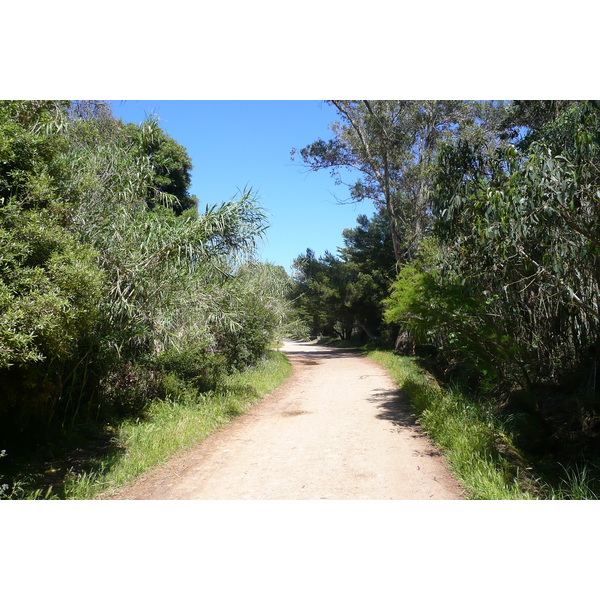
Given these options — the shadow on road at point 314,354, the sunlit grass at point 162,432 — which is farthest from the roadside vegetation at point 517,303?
the shadow on road at point 314,354

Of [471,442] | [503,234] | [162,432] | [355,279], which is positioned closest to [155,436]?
[162,432]

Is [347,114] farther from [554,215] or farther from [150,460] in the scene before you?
[150,460]

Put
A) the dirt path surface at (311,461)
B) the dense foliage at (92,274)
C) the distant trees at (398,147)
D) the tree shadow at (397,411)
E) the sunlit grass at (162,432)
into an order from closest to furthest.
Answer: the dense foliage at (92,274)
the dirt path surface at (311,461)
the sunlit grass at (162,432)
the tree shadow at (397,411)
the distant trees at (398,147)

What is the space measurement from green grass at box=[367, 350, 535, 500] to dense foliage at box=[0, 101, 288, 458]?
173 inches

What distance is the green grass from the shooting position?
4391 millimetres

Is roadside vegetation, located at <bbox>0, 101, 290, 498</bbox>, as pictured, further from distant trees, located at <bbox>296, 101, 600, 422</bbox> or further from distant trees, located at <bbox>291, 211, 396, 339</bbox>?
distant trees, located at <bbox>291, 211, 396, 339</bbox>

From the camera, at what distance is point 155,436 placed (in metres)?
6.29

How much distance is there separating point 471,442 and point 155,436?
14.7ft

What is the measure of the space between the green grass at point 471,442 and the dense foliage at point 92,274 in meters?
4.39

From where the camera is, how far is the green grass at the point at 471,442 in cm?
439

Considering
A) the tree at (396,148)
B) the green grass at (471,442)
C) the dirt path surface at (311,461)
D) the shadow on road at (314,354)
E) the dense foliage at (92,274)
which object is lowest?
the shadow on road at (314,354)

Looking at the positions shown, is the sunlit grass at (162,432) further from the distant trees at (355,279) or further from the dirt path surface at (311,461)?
the distant trees at (355,279)

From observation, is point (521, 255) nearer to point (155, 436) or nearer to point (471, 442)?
point (471, 442)

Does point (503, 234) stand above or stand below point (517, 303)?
above
